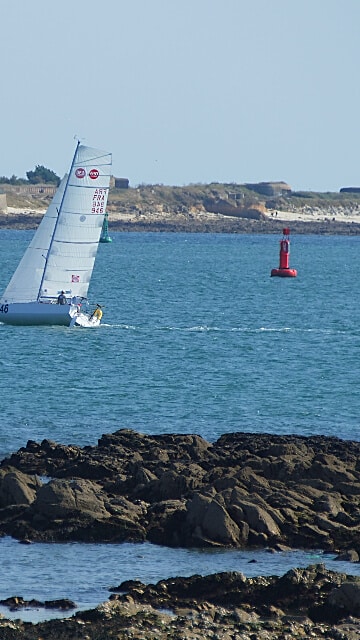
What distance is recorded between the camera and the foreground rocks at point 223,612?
17672 millimetres

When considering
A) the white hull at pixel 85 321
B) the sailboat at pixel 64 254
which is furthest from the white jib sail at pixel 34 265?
the white hull at pixel 85 321

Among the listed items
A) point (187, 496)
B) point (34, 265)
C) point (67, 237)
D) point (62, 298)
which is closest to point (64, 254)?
point (67, 237)

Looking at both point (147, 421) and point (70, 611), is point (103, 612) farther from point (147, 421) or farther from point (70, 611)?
point (147, 421)

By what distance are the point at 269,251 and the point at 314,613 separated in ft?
448

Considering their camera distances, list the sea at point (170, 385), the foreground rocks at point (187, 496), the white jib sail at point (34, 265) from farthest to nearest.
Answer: the white jib sail at point (34, 265) < the foreground rocks at point (187, 496) < the sea at point (170, 385)

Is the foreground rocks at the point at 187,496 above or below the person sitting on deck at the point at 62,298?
below

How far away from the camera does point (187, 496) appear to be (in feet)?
81.5

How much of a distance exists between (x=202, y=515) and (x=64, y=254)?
33.9 m

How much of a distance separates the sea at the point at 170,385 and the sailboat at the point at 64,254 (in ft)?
2.41

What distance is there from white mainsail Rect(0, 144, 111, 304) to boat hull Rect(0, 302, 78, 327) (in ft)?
1.91

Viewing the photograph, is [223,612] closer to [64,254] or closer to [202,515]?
[202,515]

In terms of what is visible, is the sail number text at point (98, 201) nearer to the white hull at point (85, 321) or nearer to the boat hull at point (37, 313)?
the boat hull at point (37, 313)

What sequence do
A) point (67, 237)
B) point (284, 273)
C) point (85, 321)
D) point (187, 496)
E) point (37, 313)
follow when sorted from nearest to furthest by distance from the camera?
point (187, 496), point (37, 313), point (67, 237), point (85, 321), point (284, 273)

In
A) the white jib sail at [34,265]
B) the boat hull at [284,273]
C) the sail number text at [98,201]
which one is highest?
the sail number text at [98,201]
